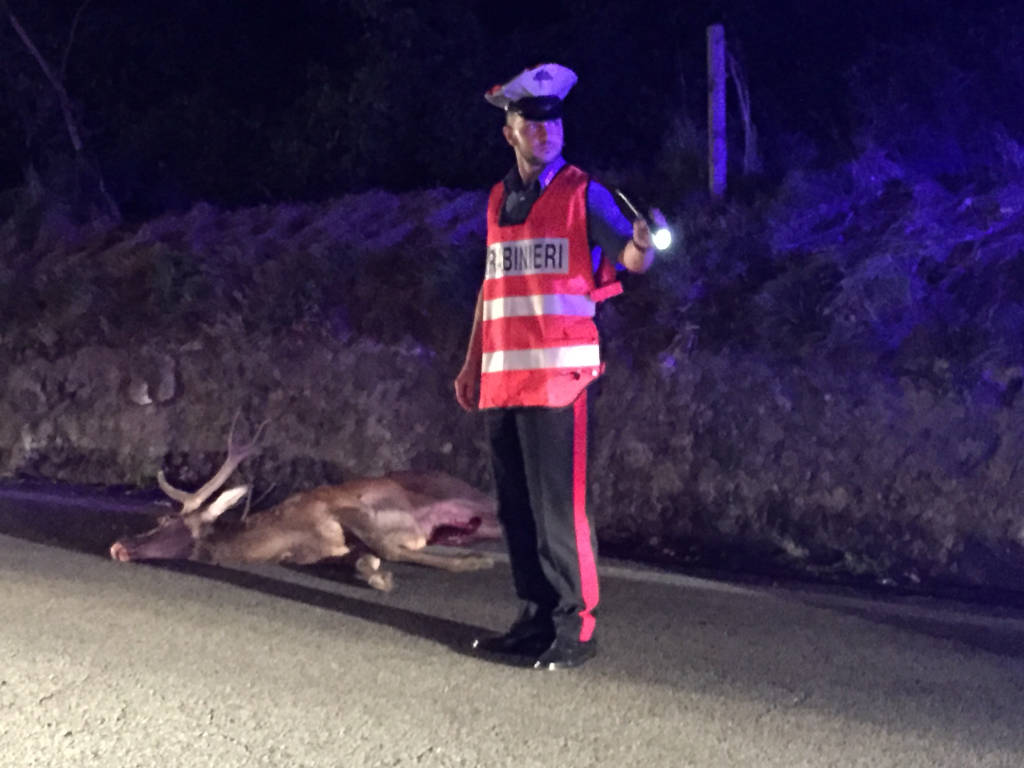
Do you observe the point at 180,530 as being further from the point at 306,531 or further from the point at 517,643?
the point at 517,643

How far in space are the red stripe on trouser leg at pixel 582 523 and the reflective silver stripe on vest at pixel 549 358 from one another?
0.17 m

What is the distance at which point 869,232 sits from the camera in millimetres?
9734

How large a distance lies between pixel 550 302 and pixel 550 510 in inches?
36.2

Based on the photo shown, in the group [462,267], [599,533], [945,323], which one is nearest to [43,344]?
[462,267]

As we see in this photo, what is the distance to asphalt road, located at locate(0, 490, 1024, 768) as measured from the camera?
4586 millimetres

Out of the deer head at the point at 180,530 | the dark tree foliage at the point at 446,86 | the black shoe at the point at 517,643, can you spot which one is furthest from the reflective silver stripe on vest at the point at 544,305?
the dark tree foliage at the point at 446,86

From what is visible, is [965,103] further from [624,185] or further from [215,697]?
[215,697]

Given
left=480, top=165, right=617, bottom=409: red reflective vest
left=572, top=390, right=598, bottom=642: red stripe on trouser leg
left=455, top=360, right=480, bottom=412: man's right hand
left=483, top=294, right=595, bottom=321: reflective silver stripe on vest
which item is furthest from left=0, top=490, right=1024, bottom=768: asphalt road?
left=483, top=294, right=595, bottom=321: reflective silver stripe on vest

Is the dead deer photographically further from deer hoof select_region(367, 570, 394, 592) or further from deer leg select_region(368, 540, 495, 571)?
deer hoof select_region(367, 570, 394, 592)

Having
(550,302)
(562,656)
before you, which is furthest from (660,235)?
(562,656)

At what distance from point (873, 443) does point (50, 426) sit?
8044mm

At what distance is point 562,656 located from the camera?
554 cm

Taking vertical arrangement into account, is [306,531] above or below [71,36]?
below

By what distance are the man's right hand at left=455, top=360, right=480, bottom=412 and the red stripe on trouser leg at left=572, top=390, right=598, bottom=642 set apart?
0.61 m
